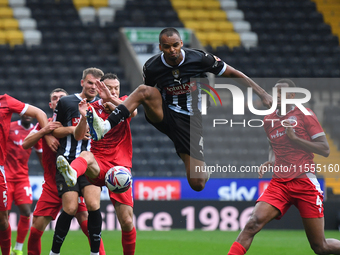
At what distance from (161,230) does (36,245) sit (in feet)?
17.2

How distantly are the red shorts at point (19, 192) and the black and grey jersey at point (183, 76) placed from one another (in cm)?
345

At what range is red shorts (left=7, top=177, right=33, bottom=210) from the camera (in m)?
7.75

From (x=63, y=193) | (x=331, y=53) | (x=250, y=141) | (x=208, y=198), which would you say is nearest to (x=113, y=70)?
(x=250, y=141)

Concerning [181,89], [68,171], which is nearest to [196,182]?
[181,89]

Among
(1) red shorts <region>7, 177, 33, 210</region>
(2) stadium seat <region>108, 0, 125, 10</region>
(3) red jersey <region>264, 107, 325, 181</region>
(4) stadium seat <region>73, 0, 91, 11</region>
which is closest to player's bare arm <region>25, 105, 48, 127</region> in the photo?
(1) red shorts <region>7, 177, 33, 210</region>

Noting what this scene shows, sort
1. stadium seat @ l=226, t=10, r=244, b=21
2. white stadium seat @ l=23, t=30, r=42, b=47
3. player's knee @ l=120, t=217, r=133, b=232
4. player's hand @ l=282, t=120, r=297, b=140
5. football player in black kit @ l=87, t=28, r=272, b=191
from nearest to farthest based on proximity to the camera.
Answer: football player in black kit @ l=87, t=28, r=272, b=191
player's hand @ l=282, t=120, r=297, b=140
player's knee @ l=120, t=217, r=133, b=232
white stadium seat @ l=23, t=30, r=42, b=47
stadium seat @ l=226, t=10, r=244, b=21

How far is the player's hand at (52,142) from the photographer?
6031 millimetres

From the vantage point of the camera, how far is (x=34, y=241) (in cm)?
586

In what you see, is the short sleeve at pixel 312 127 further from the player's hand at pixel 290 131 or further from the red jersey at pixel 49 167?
the red jersey at pixel 49 167

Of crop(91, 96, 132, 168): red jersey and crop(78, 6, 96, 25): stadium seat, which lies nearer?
crop(91, 96, 132, 168): red jersey

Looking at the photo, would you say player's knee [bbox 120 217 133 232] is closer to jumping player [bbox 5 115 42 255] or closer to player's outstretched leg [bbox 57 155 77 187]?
player's outstretched leg [bbox 57 155 77 187]

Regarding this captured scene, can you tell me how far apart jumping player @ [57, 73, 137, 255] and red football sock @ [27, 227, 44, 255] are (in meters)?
0.95

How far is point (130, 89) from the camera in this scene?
1562 centimetres

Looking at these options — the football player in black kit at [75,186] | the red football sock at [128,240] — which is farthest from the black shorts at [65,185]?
the red football sock at [128,240]
